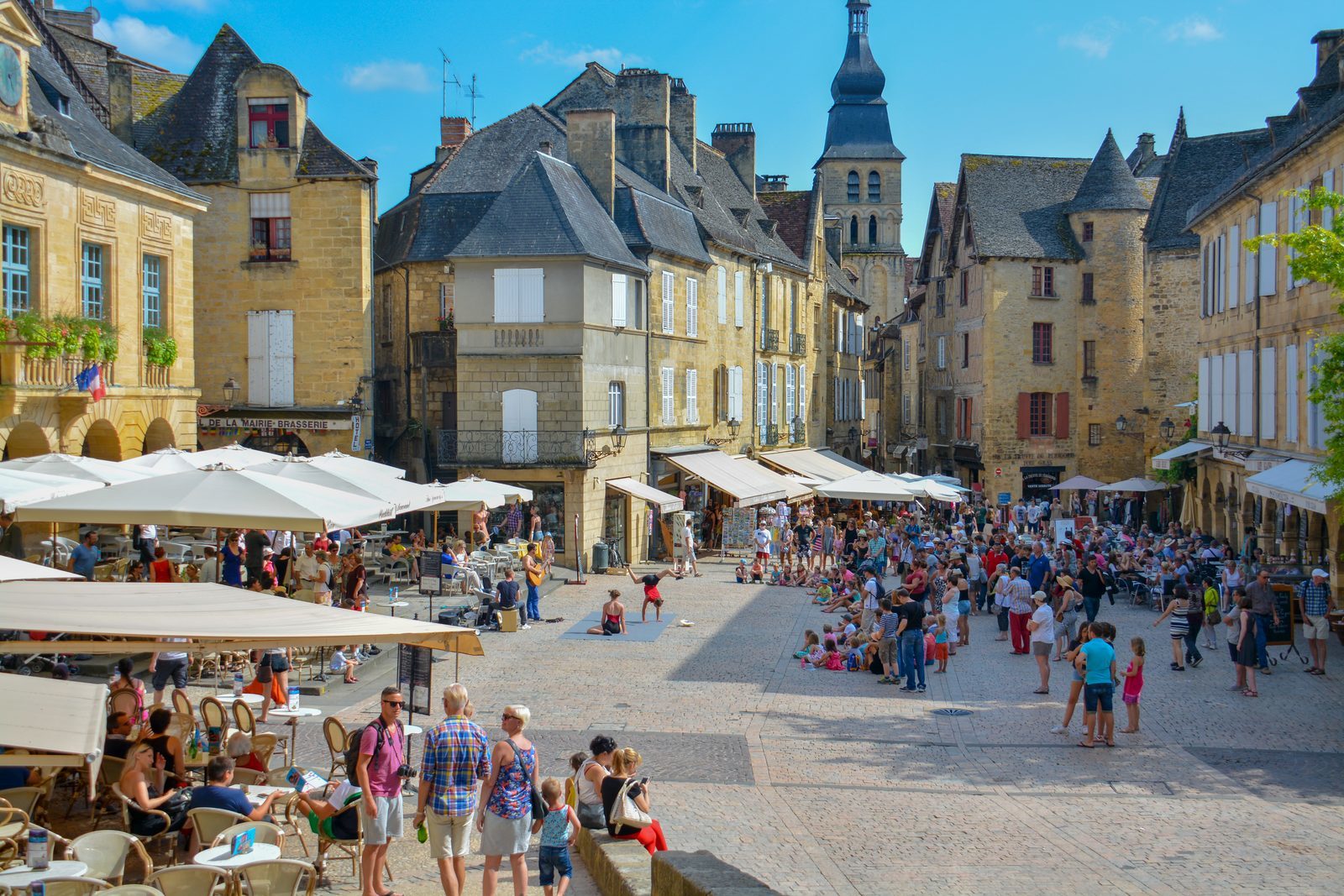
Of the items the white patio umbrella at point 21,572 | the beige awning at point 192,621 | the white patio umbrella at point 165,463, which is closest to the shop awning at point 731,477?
the white patio umbrella at point 165,463

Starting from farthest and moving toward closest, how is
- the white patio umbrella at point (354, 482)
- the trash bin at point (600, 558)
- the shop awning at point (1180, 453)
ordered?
the shop awning at point (1180, 453) < the trash bin at point (600, 558) < the white patio umbrella at point (354, 482)

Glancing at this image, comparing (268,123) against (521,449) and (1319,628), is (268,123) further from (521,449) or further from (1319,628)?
(1319,628)

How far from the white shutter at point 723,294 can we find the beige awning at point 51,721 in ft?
102

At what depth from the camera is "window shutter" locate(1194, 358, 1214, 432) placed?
30.8 meters

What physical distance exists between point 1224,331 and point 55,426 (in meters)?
22.5

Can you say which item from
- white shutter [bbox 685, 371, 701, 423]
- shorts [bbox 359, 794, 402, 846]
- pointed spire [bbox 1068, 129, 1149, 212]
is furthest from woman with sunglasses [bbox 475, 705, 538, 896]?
pointed spire [bbox 1068, 129, 1149, 212]

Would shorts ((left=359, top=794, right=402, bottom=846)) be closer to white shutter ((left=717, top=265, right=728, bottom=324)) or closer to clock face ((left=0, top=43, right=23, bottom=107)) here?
clock face ((left=0, top=43, right=23, bottom=107))

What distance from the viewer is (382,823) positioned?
8.12 meters

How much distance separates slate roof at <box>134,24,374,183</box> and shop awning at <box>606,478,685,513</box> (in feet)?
27.7

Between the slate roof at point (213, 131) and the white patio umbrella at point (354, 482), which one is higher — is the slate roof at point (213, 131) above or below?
above

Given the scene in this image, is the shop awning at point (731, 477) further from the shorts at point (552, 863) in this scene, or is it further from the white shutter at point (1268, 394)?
the shorts at point (552, 863)

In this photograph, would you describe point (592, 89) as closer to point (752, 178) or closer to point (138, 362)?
point (752, 178)

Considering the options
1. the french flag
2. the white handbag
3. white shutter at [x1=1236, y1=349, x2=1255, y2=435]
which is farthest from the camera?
white shutter at [x1=1236, y1=349, x2=1255, y2=435]

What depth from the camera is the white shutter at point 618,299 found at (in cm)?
3022
